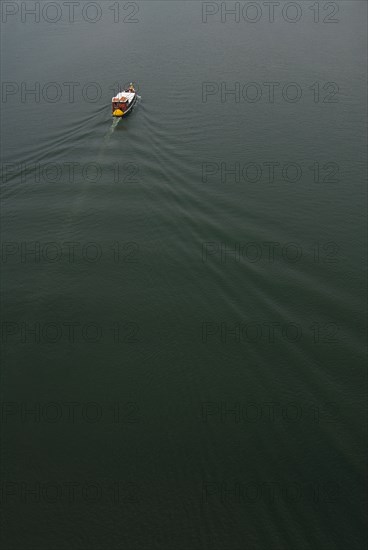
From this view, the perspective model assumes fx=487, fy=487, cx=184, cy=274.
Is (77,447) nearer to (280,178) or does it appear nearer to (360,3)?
(280,178)

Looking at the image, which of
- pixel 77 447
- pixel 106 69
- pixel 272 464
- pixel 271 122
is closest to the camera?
pixel 272 464

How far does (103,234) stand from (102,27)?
2706 cm

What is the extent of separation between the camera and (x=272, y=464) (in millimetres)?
12180

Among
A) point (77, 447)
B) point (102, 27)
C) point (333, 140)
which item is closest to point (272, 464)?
point (77, 447)

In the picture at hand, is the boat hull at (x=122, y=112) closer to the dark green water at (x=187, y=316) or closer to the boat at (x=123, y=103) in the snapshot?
the boat at (x=123, y=103)

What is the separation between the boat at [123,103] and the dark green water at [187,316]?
0.75 metres

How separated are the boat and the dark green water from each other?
0.75 metres

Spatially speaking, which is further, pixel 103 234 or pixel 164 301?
pixel 103 234

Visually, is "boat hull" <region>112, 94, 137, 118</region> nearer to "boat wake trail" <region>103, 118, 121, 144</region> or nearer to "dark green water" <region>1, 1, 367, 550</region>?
"boat wake trail" <region>103, 118, 121, 144</region>

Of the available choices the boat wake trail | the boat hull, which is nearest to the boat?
the boat hull

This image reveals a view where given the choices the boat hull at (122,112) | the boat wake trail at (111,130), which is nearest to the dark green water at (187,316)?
the boat wake trail at (111,130)

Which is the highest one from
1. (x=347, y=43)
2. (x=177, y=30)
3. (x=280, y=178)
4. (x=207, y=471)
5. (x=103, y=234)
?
(x=177, y=30)

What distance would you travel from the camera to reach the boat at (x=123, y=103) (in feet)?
87.1

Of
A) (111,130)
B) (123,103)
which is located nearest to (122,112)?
(123,103)
